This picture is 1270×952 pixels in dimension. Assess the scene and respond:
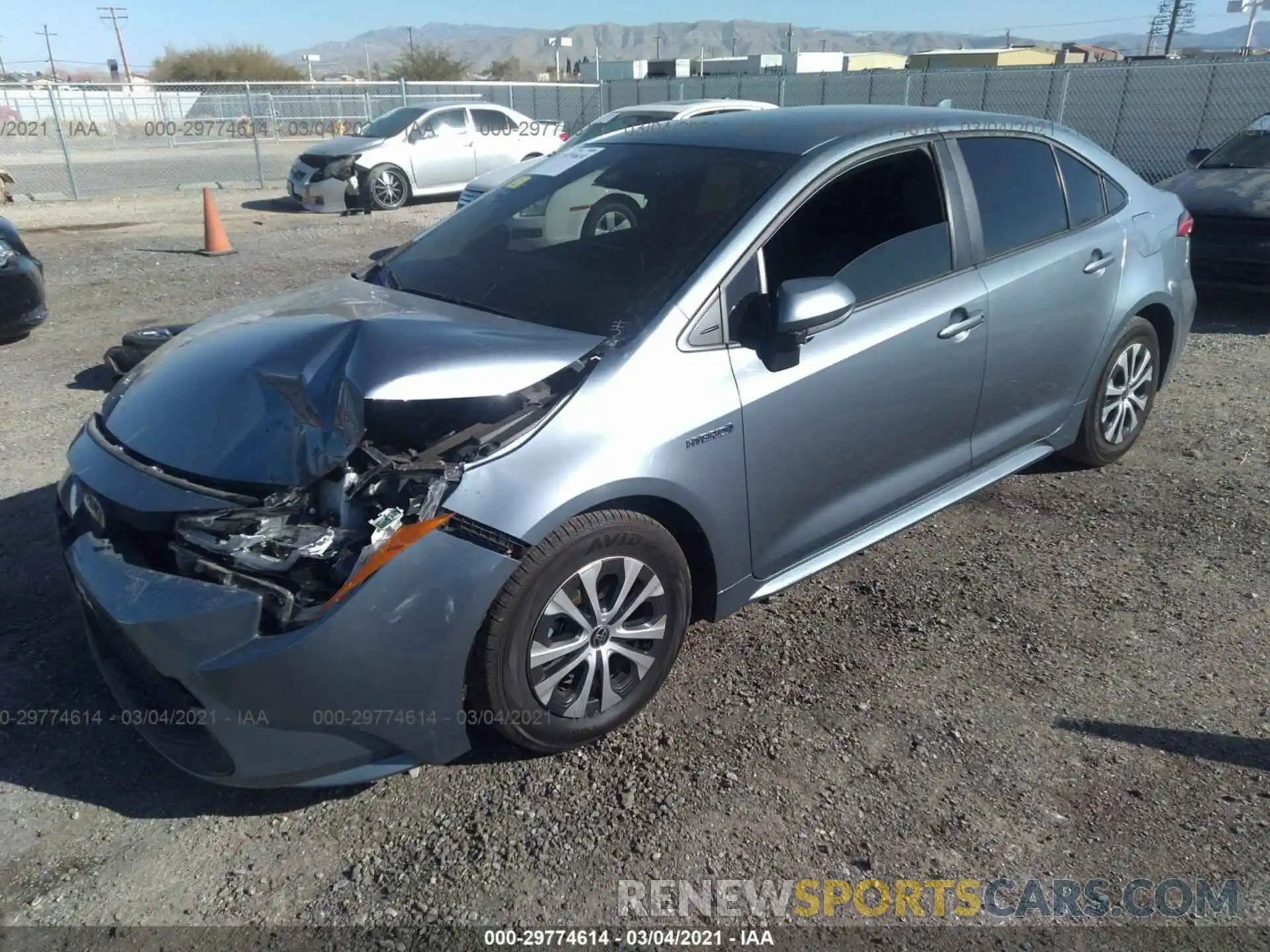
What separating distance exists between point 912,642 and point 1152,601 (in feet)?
3.56

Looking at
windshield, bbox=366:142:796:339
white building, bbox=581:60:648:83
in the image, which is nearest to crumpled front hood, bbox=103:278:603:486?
windshield, bbox=366:142:796:339

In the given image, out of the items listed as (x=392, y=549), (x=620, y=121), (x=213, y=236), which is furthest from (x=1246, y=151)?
(x=213, y=236)

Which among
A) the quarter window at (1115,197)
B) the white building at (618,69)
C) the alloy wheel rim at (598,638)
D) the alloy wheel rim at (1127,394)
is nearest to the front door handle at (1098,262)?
the quarter window at (1115,197)

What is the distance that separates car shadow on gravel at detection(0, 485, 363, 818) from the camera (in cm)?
275

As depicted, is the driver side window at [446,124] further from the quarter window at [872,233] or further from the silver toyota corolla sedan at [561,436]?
the quarter window at [872,233]

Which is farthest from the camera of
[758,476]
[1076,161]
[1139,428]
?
[1139,428]

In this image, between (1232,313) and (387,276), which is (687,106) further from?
(387,276)

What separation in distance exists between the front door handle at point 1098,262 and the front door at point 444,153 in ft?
41.4

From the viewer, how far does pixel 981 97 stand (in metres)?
22.3

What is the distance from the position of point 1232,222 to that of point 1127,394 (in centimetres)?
399

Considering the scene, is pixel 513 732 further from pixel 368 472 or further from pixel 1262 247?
pixel 1262 247

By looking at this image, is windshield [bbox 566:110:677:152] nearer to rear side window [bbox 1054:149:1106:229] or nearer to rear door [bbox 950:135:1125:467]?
rear side window [bbox 1054:149:1106:229]

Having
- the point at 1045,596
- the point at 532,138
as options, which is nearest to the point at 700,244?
the point at 1045,596

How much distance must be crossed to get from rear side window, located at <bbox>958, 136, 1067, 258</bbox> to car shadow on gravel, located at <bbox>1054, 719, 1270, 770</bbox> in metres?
1.92
